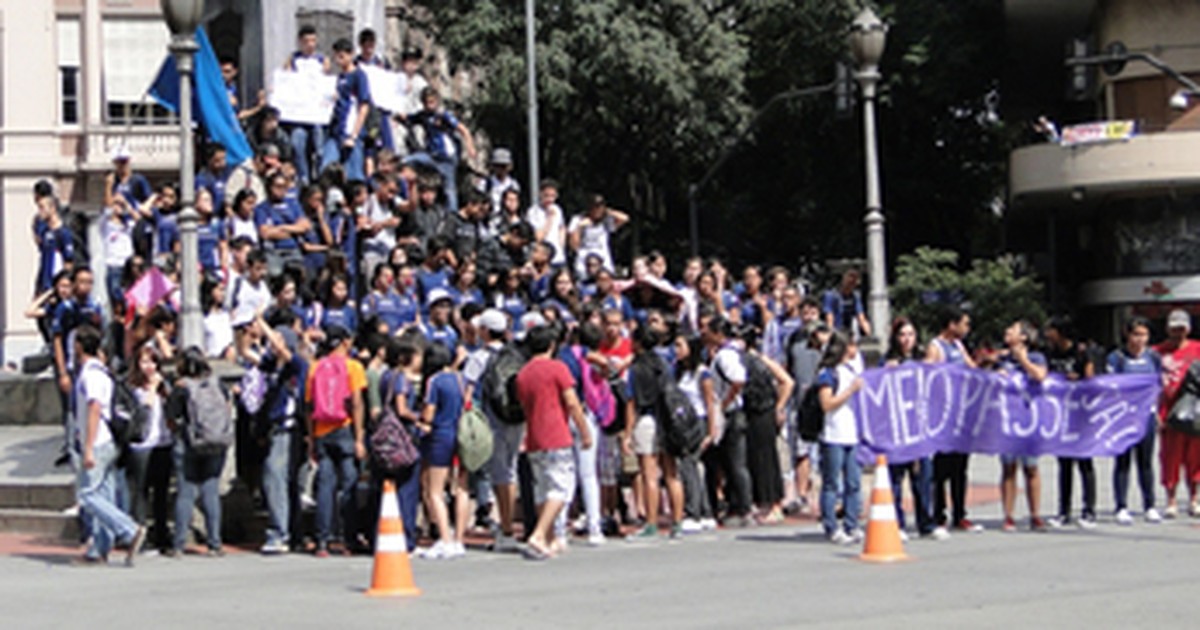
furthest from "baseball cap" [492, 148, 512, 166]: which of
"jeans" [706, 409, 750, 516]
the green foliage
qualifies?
the green foliage

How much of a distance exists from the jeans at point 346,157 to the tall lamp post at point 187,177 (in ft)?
12.8

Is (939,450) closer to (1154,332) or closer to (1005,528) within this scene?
(1005,528)

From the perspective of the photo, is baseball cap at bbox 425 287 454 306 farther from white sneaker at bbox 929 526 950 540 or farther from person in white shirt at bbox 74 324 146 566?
white sneaker at bbox 929 526 950 540

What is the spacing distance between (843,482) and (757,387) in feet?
6.86

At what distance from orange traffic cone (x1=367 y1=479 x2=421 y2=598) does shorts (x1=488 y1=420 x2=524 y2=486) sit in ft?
10.1

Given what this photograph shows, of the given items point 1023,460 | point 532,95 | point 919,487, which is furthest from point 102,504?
point 532,95

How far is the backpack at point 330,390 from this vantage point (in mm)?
15703

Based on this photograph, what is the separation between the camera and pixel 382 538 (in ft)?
42.2

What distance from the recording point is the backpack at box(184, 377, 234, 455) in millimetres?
15469

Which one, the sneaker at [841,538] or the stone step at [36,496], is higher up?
the stone step at [36,496]

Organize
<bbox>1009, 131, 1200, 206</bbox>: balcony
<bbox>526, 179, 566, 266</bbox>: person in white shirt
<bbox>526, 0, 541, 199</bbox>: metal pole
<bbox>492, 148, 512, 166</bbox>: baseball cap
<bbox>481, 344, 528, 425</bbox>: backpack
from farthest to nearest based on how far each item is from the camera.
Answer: <bbox>1009, 131, 1200, 206</bbox>: balcony, <bbox>526, 0, 541, 199</bbox>: metal pole, <bbox>492, 148, 512, 166</bbox>: baseball cap, <bbox>526, 179, 566, 266</bbox>: person in white shirt, <bbox>481, 344, 528, 425</bbox>: backpack

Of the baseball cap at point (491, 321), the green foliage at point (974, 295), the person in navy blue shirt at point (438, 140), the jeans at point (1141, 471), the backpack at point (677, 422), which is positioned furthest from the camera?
the green foliage at point (974, 295)

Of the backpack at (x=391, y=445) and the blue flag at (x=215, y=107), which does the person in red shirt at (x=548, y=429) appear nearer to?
the backpack at (x=391, y=445)

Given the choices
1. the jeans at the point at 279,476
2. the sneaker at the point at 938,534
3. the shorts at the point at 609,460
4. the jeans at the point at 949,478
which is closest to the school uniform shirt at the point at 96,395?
the jeans at the point at 279,476
